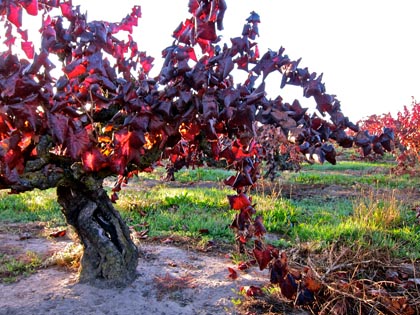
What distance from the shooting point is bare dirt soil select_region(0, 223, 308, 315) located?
266 centimetres

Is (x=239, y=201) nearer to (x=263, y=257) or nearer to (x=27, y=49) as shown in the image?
(x=263, y=257)

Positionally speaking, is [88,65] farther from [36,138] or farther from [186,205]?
[186,205]

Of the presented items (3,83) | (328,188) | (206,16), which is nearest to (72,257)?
(3,83)

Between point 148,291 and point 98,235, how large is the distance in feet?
1.66

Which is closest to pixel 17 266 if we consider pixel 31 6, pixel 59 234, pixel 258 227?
pixel 59 234

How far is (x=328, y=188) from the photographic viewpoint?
8.50 metres

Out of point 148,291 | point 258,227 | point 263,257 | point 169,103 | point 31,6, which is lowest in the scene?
point 148,291

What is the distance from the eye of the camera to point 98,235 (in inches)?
114

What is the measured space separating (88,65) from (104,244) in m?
1.40

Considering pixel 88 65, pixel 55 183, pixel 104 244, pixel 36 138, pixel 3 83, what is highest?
pixel 88 65

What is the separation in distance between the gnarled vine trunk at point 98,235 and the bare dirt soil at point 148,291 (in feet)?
0.31

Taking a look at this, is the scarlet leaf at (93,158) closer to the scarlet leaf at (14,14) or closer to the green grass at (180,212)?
the scarlet leaf at (14,14)

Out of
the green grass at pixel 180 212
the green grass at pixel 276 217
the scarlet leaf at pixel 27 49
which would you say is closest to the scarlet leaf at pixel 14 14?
the scarlet leaf at pixel 27 49

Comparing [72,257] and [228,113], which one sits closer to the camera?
[228,113]
